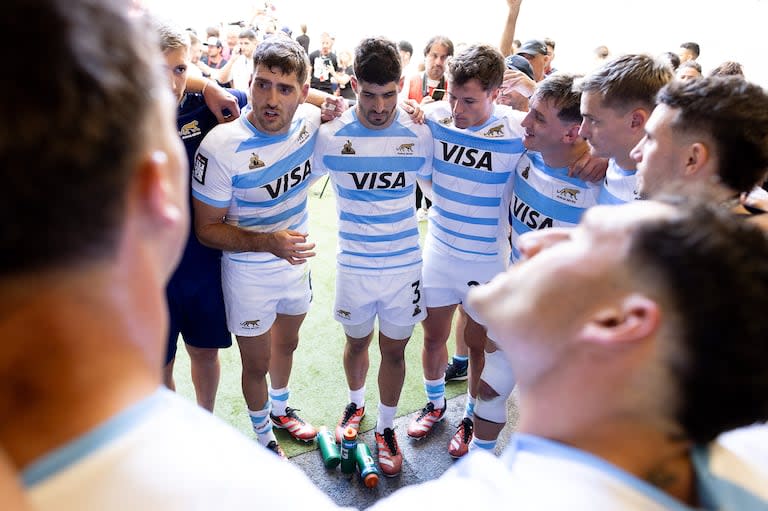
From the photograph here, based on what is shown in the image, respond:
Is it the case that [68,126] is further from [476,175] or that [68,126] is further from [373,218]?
[476,175]

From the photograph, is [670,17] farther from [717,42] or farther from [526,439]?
[526,439]

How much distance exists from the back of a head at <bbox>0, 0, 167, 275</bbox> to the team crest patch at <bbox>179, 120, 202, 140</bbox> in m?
2.11

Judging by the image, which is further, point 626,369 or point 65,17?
point 626,369

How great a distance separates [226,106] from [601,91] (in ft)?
5.99

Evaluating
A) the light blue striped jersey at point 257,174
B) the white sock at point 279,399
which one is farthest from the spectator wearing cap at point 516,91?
the white sock at point 279,399

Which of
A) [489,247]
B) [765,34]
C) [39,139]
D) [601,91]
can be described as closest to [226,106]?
[489,247]

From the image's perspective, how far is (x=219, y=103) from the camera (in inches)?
103

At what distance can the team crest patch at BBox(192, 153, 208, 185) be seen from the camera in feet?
7.86

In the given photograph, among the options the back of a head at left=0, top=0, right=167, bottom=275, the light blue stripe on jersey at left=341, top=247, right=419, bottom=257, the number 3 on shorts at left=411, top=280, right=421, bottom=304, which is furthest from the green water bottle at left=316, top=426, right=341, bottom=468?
the back of a head at left=0, top=0, right=167, bottom=275

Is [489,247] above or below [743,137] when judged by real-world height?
below

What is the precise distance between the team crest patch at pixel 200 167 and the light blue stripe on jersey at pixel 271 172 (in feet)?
0.45

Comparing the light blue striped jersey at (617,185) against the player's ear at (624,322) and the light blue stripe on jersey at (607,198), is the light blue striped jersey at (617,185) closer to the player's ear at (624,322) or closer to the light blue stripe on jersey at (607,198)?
the light blue stripe on jersey at (607,198)

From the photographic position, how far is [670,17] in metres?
9.17

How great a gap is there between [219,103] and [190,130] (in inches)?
8.5
